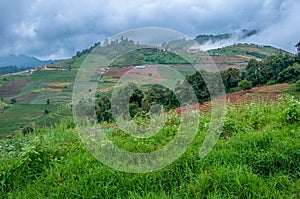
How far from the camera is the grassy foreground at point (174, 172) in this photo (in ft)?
7.20

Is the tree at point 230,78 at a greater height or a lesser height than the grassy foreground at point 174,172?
greater

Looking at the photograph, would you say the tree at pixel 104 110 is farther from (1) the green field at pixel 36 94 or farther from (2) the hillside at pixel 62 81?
(1) the green field at pixel 36 94

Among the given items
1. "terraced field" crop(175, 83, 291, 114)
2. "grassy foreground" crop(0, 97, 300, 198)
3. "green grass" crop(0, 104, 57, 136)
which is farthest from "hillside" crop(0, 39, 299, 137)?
"grassy foreground" crop(0, 97, 300, 198)

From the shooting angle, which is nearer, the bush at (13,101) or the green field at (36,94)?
the green field at (36,94)

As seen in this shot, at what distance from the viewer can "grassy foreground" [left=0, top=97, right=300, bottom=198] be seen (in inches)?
86.4

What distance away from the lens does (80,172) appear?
2.57 metres

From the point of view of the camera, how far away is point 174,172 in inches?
98.3

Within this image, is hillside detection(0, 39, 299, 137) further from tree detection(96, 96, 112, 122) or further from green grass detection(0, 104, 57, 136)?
tree detection(96, 96, 112, 122)

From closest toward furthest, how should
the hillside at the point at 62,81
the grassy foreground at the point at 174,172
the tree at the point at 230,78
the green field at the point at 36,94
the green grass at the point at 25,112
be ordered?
the grassy foreground at the point at 174,172 < the hillside at the point at 62,81 < the tree at the point at 230,78 < the green grass at the point at 25,112 < the green field at the point at 36,94

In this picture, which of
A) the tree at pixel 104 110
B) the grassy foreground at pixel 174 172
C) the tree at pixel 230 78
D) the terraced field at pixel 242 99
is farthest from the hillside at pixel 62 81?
the grassy foreground at pixel 174 172

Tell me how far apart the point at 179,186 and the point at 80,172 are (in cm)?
106

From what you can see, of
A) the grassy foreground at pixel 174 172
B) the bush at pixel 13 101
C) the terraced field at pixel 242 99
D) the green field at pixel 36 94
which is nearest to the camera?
the grassy foreground at pixel 174 172

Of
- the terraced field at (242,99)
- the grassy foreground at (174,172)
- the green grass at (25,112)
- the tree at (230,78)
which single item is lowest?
the green grass at (25,112)

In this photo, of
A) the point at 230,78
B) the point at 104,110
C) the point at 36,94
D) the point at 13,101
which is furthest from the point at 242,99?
the point at 36,94
